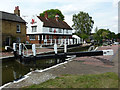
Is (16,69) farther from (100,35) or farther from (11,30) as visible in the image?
(100,35)

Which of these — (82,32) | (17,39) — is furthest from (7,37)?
(82,32)

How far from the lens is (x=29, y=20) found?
3725 centimetres

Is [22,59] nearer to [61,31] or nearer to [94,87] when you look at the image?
[94,87]

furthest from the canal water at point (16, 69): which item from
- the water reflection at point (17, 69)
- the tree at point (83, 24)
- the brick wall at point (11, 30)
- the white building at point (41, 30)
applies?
the tree at point (83, 24)

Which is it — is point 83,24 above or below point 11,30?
above

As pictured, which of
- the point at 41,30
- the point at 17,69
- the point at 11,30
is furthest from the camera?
the point at 41,30

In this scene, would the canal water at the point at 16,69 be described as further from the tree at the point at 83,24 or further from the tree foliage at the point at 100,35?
the tree at the point at 83,24

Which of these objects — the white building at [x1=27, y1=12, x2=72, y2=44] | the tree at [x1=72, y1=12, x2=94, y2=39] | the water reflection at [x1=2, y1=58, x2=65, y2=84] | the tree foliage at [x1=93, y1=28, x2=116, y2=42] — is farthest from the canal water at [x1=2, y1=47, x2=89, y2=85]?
the tree at [x1=72, y1=12, x2=94, y2=39]

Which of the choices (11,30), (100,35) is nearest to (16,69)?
(11,30)

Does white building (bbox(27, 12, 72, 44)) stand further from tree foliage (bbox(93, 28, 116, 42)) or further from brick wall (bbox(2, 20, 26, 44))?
tree foliage (bbox(93, 28, 116, 42))

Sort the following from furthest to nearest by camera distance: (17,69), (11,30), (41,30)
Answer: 1. (41,30)
2. (11,30)
3. (17,69)

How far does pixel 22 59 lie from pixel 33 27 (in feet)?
85.3

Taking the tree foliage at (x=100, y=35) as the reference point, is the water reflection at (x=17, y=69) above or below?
below

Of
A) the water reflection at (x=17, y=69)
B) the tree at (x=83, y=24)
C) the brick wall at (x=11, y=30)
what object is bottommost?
the water reflection at (x=17, y=69)
